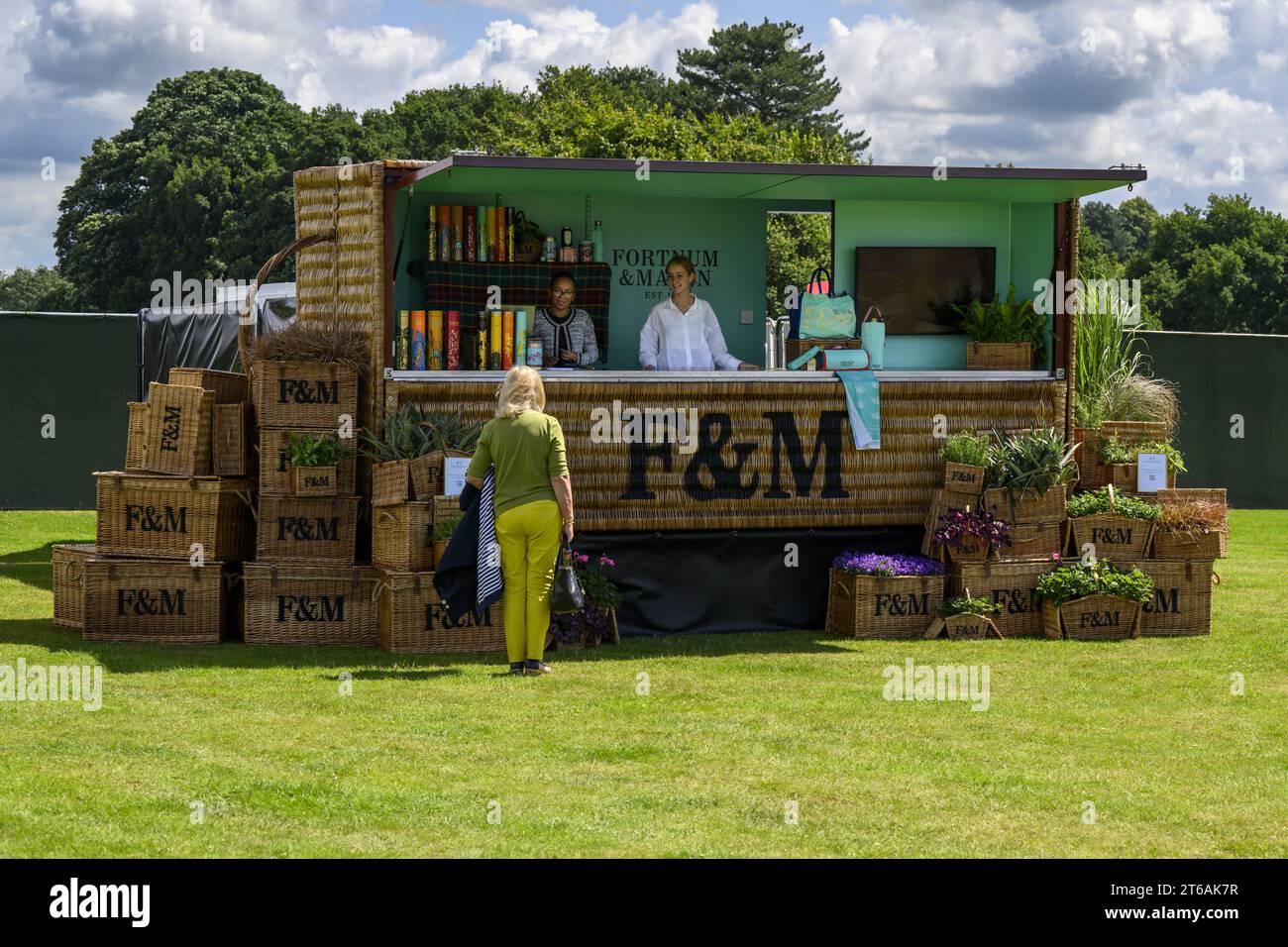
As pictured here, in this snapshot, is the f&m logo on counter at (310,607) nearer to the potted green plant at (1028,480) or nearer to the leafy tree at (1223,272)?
the potted green plant at (1028,480)

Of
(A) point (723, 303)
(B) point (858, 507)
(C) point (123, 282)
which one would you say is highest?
(C) point (123, 282)

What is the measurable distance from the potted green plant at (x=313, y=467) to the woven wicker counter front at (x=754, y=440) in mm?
513

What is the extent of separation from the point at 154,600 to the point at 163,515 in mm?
522

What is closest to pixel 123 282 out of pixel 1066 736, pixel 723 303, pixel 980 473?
pixel 723 303

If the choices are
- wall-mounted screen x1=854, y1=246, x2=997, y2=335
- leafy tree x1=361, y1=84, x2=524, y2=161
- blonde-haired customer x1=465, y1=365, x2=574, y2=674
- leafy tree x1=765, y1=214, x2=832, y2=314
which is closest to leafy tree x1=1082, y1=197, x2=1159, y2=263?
leafy tree x1=361, y1=84, x2=524, y2=161

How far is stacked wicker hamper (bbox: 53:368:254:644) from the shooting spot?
10.2 m

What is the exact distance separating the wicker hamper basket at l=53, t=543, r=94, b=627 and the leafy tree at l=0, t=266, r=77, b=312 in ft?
118

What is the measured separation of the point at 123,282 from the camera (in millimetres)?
47562

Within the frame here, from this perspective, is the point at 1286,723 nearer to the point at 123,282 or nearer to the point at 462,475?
the point at 462,475

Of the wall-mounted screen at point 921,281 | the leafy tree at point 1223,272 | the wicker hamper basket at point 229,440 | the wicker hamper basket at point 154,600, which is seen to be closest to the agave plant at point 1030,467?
the wall-mounted screen at point 921,281

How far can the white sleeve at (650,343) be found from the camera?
11500mm

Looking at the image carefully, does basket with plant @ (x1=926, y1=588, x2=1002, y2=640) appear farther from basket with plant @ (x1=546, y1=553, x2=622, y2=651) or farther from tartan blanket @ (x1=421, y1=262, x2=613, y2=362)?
tartan blanket @ (x1=421, y1=262, x2=613, y2=362)

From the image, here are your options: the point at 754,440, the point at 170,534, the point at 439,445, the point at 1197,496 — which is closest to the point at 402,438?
the point at 439,445

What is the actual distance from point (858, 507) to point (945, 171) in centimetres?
223
